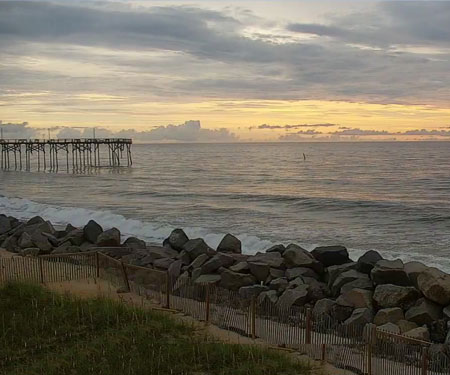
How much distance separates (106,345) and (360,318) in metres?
6.04

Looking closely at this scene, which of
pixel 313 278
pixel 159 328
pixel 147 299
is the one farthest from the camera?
pixel 313 278

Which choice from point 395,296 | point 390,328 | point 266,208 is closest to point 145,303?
point 390,328

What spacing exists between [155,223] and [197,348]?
75.0 feet

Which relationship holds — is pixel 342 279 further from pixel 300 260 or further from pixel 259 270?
pixel 259 270

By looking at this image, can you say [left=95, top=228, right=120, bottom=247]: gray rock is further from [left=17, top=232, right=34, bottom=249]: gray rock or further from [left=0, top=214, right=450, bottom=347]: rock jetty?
[left=17, top=232, right=34, bottom=249]: gray rock

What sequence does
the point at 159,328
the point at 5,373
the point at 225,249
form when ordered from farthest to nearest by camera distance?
1. the point at 225,249
2. the point at 159,328
3. the point at 5,373

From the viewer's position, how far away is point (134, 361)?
9.91 meters

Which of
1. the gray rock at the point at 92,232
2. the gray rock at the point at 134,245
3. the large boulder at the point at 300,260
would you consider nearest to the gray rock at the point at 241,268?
the large boulder at the point at 300,260

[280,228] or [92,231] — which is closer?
[92,231]

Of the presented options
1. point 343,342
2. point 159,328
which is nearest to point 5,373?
point 159,328

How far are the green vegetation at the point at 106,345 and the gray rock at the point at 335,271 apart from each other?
236 inches

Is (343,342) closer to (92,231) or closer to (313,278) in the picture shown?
(313,278)

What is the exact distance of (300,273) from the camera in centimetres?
1725

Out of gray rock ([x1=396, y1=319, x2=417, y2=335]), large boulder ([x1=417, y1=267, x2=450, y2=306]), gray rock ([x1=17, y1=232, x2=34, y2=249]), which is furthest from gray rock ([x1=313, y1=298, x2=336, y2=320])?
gray rock ([x1=17, y1=232, x2=34, y2=249])
